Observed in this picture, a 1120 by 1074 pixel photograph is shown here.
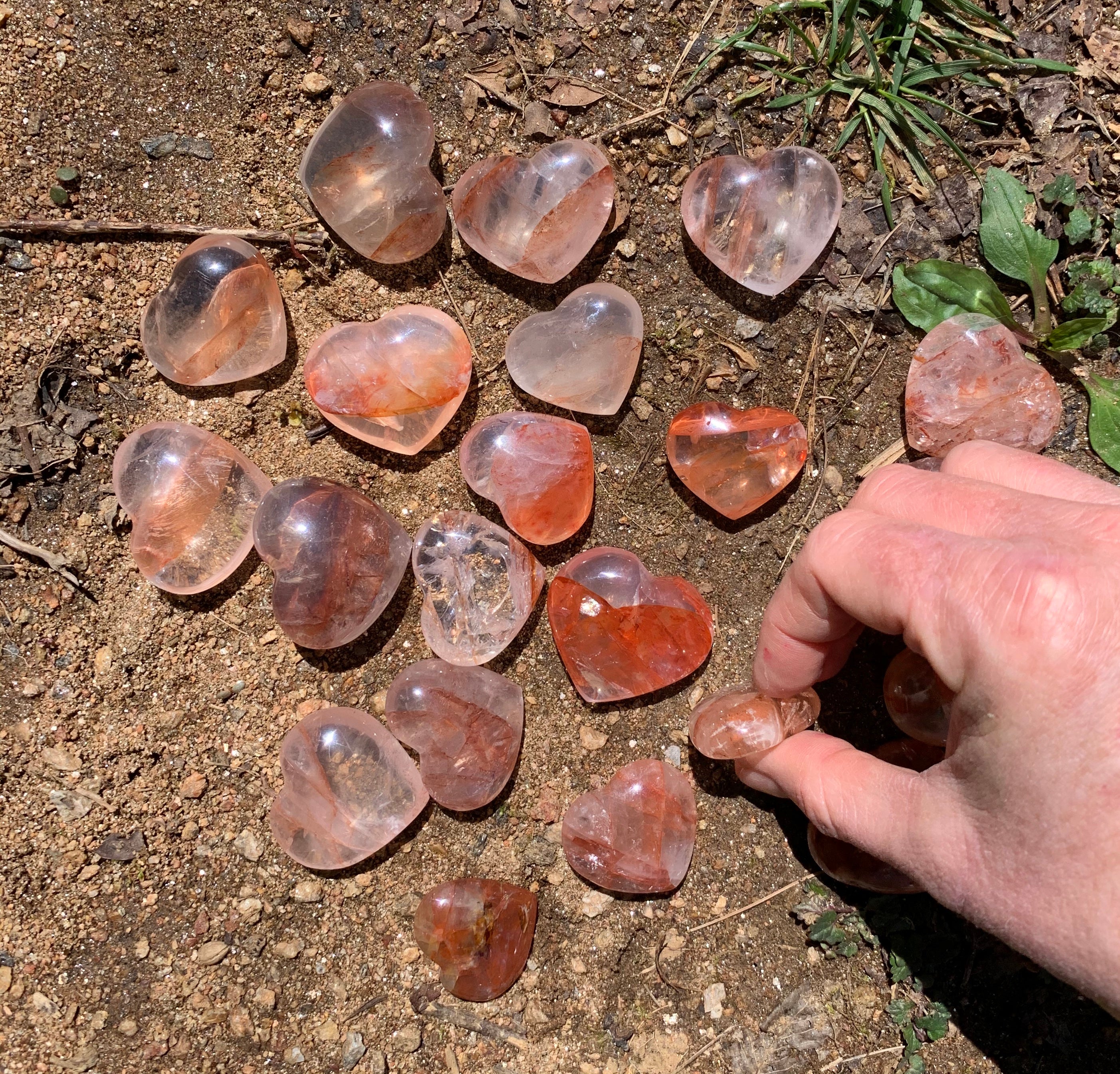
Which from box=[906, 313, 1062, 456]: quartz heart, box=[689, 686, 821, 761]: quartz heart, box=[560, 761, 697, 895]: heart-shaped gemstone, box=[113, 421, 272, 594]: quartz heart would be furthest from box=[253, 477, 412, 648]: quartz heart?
box=[906, 313, 1062, 456]: quartz heart

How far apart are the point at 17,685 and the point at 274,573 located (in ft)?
2.63

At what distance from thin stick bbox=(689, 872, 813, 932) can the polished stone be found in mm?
544

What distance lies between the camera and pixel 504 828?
2.60 meters

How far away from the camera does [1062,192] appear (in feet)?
8.68

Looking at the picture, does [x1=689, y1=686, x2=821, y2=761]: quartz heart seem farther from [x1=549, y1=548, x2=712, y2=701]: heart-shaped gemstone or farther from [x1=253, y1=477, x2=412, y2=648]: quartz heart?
[x1=253, y1=477, x2=412, y2=648]: quartz heart

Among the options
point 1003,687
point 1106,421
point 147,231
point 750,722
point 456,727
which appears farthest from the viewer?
point 1106,421

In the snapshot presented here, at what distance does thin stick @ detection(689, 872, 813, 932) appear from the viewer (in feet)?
8.52

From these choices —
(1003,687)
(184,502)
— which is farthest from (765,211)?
(184,502)

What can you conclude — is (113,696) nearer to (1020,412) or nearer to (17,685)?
(17,685)

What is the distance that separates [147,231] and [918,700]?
256 cm

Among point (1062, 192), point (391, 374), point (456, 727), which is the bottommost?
point (456, 727)

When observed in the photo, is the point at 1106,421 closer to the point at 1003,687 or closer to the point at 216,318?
the point at 1003,687

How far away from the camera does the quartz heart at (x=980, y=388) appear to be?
2.57 meters

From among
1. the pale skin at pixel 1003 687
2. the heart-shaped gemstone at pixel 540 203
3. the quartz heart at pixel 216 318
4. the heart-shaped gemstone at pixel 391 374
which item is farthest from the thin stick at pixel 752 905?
the quartz heart at pixel 216 318
